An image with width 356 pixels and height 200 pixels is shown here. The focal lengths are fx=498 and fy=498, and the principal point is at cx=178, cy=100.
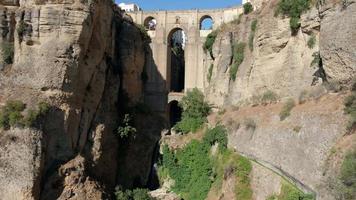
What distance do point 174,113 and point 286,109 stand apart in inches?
787

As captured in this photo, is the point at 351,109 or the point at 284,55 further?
the point at 284,55

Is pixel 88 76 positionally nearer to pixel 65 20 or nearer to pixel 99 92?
pixel 99 92

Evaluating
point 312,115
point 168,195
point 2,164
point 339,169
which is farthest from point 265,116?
point 2,164

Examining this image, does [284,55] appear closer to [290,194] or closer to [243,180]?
[243,180]

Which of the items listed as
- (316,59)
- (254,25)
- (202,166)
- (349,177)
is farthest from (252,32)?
(349,177)

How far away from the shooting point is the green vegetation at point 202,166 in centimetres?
2278

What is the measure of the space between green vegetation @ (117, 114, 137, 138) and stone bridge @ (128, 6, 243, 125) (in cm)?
811

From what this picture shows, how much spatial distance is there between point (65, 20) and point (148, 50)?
1451cm

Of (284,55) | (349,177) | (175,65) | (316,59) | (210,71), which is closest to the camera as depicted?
(349,177)

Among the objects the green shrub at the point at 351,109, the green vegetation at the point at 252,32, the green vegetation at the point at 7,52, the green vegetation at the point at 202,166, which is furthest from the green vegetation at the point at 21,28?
the green shrub at the point at 351,109

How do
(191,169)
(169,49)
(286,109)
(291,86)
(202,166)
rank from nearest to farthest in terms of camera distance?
(286,109) → (291,86) → (202,166) → (191,169) → (169,49)

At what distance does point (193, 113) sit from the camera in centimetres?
3080

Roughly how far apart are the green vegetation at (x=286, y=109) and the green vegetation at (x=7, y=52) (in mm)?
12917

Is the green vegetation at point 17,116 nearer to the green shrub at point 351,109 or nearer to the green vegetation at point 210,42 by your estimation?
the green shrub at point 351,109
